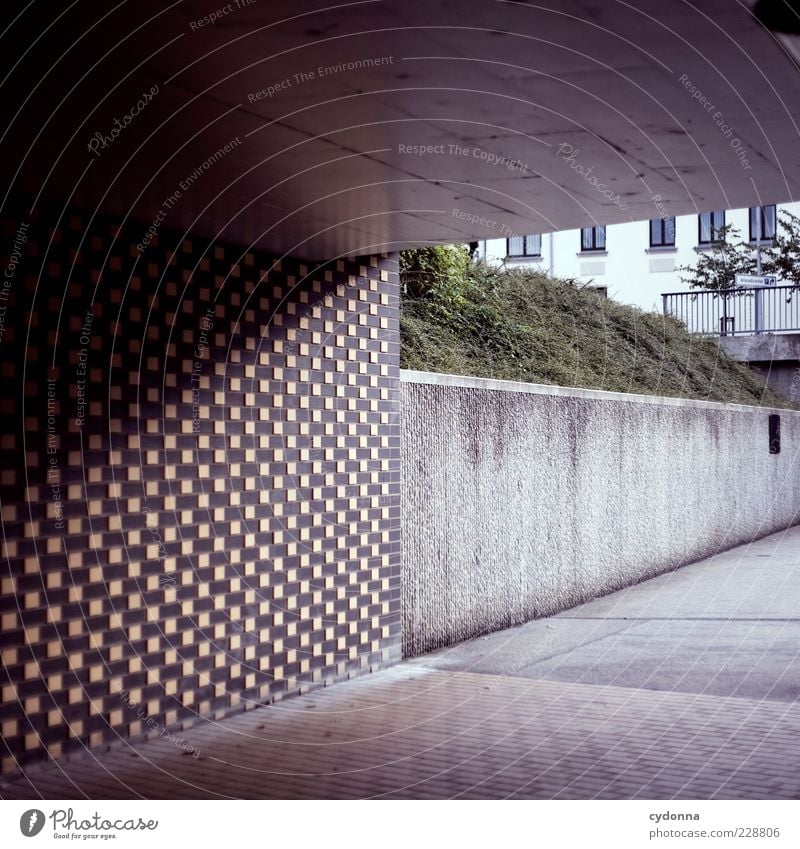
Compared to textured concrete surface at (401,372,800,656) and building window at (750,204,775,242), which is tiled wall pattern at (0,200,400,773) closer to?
textured concrete surface at (401,372,800,656)

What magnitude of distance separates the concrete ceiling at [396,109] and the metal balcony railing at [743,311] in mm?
20038

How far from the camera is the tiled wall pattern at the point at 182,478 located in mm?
5676

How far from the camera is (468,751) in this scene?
19.8 ft

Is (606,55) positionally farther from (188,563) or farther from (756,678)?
(756,678)

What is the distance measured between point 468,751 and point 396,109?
3.43 meters

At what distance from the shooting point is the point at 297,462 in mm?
7695

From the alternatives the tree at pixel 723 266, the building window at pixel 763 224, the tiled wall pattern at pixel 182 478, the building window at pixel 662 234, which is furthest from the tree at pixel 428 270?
the building window at pixel 662 234

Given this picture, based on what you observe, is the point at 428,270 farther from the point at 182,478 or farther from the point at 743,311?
the point at 743,311

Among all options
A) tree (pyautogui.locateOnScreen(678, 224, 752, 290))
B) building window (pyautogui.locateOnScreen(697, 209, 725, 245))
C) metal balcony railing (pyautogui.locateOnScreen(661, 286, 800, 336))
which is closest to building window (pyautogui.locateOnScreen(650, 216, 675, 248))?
building window (pyautogui.locateOnScreen(697, 209, 725, 245))

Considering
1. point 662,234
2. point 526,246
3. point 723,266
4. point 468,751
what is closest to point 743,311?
point 723,266

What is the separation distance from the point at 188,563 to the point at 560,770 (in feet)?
8.45

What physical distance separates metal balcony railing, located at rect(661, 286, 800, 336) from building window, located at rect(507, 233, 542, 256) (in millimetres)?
6161

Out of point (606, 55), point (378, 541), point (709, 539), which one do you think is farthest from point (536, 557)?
point (606, 55)

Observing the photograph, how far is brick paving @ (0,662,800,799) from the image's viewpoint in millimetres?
5328
